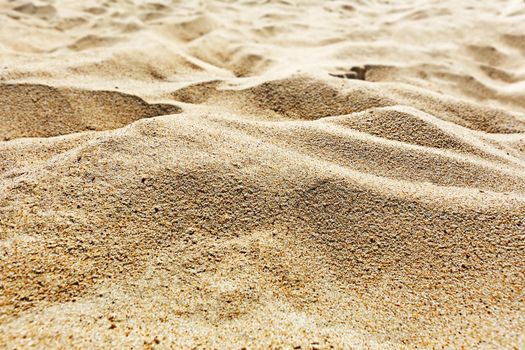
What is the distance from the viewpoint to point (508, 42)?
2480 millimetres

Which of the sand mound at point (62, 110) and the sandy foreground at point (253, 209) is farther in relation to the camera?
the sand mound at point (62, 110)

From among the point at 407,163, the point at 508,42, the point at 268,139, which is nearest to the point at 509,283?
the point at 407,163

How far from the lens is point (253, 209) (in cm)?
104

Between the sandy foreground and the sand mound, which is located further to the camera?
the sand mound

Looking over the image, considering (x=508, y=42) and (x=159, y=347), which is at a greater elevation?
(x=508, y=42)

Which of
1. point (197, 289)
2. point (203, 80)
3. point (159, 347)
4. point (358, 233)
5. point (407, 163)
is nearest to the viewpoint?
point (159, 347)

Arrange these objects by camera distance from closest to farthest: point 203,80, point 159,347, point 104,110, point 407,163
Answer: point 159,347 < point 407,163 < point 104,110 < point 203,80

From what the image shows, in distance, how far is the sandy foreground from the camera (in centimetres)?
80

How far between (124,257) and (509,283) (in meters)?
0.85

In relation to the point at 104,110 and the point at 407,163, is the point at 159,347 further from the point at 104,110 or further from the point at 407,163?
the point at 104,110

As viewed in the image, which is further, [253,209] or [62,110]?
[62,110]

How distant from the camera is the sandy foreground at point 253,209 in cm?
80

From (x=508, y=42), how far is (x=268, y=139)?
2.01 metres

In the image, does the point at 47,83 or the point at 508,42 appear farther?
the point at 508,42
